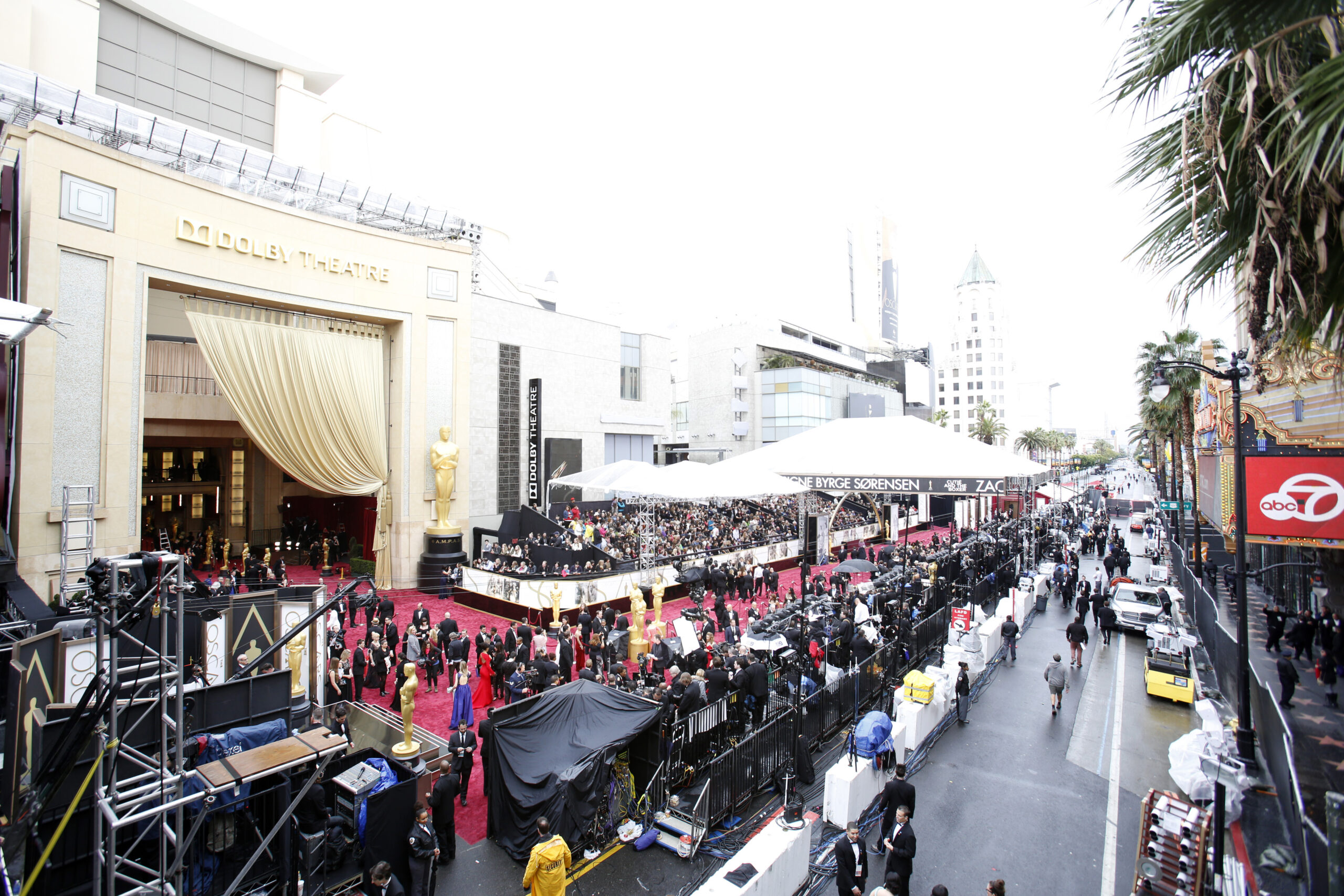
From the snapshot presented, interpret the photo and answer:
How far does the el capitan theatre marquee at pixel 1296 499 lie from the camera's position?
9508 mm

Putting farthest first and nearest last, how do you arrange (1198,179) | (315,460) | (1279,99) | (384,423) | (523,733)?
(384,423) < (315,460) < (523,733) < (1198,179) < (1279,99)

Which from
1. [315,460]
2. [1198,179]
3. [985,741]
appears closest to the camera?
[1198,179]

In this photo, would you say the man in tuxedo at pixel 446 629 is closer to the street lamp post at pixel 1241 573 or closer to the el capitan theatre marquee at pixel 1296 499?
the street lamp post at pixel 1241 573

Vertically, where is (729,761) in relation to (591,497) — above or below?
below

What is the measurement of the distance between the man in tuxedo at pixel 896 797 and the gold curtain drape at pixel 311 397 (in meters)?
20.8

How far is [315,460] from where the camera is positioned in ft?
72.9

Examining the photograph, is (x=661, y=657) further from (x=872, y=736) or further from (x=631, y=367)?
(x=631, y=367)

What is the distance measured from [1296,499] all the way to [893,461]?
7.63 metres

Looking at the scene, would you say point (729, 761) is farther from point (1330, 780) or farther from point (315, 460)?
point (315, 460)

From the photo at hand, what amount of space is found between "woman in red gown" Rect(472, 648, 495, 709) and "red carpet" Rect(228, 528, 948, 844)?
223 mm

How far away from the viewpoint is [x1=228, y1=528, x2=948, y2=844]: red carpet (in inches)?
348

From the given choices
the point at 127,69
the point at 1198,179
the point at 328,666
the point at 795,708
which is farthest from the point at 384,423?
the point at 1198,179

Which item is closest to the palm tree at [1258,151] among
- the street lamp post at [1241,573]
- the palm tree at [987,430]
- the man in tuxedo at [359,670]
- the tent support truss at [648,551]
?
the street lamp post at [1241,573]

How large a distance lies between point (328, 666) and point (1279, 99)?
14.8m
